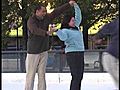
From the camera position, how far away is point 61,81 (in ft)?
31.1

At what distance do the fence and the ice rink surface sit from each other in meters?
0.26

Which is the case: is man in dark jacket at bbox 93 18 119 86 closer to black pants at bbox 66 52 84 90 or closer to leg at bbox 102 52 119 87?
leg at bbox 102 52 119 87

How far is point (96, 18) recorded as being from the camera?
75.3 ft

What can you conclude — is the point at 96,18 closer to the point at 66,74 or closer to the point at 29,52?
the point at 66,74

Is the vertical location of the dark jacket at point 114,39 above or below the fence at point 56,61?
above

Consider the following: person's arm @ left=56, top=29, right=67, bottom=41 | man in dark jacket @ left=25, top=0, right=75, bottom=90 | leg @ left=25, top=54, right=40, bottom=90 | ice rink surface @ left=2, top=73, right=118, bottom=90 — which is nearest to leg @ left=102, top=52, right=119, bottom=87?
person's arm @ left=56, top=29, right=67, bottom=41

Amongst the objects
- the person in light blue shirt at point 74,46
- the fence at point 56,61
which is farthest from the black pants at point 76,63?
the fence at point 56,61

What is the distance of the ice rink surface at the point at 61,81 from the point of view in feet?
28.6

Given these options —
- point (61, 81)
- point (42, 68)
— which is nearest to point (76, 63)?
point (42, 68)

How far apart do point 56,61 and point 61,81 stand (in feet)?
2.95

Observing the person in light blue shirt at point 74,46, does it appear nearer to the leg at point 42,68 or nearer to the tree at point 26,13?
the leg at point 42,68

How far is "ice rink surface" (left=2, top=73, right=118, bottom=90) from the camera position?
28.6ft

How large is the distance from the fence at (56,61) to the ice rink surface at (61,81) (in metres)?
0.26

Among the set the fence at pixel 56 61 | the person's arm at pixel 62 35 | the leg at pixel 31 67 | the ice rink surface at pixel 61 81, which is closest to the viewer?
the person's arm at pixel 62 35
